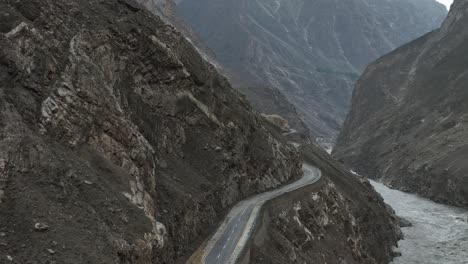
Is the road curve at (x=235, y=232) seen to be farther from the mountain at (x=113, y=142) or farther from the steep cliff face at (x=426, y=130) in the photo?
the steep cliff face at (x=426, y=130)

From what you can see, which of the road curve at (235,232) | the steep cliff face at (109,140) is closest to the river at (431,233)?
the road curve at (235,232)

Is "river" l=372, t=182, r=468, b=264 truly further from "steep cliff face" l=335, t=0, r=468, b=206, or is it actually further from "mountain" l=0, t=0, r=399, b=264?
"mountain" l=0, t=0, r=399, b=264

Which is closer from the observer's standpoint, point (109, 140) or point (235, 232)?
point (109, 140)

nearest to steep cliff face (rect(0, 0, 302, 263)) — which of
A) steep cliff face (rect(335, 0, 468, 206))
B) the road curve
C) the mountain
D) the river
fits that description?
the mountain

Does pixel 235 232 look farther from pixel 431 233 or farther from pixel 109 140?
pixel 431 233

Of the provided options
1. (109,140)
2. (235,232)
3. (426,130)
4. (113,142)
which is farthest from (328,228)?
(426,130)

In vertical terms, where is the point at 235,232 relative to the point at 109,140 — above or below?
below
